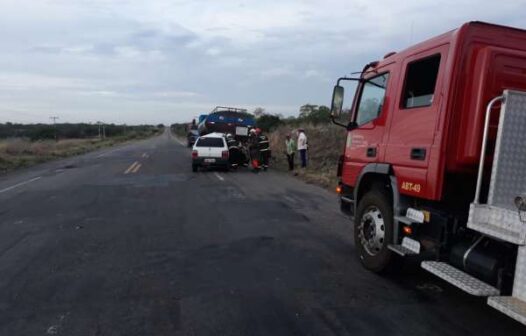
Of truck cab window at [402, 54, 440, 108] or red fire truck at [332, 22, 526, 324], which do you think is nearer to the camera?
red fire truck at [332, 22, 526, 324]

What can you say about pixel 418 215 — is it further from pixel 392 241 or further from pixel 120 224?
pixel 120 224

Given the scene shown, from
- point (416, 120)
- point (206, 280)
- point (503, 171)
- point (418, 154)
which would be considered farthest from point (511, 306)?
point (206, 280)

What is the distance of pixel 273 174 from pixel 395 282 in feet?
48.0

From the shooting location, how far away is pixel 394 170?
547 centimetres

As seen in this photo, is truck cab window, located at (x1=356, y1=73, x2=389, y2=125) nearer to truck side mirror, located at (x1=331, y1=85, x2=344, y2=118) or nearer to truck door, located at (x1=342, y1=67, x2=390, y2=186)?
truck door, located at (x1=342, y1=67, x2=390, y2=186)

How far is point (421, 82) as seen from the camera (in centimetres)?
525

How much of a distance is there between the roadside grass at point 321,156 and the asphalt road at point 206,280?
259 inches

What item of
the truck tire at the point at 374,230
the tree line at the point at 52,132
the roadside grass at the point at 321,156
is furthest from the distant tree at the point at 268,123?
the truck tire at the point at 374,230

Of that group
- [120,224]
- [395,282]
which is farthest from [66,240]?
[395,282]

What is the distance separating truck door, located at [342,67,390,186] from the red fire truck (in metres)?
0.03

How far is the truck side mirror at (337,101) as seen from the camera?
6438 mm

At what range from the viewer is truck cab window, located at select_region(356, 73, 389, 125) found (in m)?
6.07

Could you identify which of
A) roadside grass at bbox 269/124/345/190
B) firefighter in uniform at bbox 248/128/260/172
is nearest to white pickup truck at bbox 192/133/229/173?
firefighter in uniform at bbox 248/128/260/172

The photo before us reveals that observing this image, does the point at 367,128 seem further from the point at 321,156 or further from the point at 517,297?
the point at 321,156
